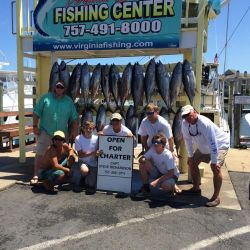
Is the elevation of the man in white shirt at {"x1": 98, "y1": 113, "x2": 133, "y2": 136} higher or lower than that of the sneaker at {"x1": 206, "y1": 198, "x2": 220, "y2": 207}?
higher

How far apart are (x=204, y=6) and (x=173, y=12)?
1.76 ft

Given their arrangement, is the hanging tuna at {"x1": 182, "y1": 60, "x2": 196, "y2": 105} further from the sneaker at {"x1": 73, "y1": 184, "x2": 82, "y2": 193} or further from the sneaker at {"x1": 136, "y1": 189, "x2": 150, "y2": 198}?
the sneaker at {"x1": 73, "y1": 184, "x2": 82, "y2": 193}

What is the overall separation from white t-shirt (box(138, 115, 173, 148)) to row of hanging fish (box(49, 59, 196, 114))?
781 mm

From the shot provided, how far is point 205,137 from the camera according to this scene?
562 centimetres

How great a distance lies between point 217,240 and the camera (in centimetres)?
429

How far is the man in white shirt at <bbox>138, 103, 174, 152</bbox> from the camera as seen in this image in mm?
6004

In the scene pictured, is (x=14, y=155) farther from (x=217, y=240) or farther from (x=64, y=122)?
(x=217, y=240)

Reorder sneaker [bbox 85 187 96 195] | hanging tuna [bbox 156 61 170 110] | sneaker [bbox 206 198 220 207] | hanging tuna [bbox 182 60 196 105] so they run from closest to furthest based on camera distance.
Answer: sneaker [bbox 206 198 220 207]
sneaker [bbox 85 187 96 195]
hanging tuna [bbox 182 60 196 105]
hanging tuna [bbox 156 61 170 110]

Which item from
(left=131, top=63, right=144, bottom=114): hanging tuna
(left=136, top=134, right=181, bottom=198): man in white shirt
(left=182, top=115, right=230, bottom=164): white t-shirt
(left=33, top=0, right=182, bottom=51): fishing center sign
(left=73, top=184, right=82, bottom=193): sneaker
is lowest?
(left=73, top=184, right=82, bottom=193): sneaker

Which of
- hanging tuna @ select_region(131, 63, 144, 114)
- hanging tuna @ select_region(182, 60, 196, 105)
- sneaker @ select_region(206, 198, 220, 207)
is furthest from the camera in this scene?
hanging tuna @ select_region(131, 63, 144, 114)

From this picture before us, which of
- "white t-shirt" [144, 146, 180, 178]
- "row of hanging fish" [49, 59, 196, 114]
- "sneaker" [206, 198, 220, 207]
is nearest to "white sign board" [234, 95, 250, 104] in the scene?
"row of hanging fish" [49, 59, 196, 114]

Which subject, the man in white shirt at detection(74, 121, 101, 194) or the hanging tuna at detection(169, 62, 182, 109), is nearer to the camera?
the man in white shirt at detection(74, 121, 101, 194)

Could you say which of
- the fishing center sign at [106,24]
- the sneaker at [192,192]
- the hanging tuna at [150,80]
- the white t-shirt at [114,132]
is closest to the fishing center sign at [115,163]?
the white t-shirt at [114,132]

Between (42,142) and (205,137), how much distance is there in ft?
9.44
